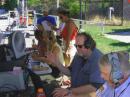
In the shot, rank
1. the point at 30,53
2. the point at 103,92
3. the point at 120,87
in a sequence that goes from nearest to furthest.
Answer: the point at 120,87, the point at 103,92, the point at 30,53

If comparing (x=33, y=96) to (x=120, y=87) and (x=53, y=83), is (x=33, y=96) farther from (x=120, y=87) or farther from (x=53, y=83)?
(x=120, y=87)

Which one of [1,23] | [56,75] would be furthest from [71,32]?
[1,23]

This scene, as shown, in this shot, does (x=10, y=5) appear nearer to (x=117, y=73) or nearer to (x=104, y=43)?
(x=104, y=43)

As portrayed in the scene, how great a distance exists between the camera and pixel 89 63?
4242 mm

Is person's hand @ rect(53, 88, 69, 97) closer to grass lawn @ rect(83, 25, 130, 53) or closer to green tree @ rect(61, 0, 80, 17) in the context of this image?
grass lawn @ rect(83, 25, 130, 53)

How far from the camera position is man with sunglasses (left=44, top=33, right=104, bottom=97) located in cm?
413

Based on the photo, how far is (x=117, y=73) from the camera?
9.82 ft

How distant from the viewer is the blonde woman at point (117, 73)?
299cm

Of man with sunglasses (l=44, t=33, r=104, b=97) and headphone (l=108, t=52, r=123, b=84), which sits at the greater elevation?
headphone (l=108, t=52, r=123, b=84)

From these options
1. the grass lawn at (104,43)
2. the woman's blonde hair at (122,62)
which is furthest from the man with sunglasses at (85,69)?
the grass lawn at (104,43)

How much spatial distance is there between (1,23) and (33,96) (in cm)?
1377

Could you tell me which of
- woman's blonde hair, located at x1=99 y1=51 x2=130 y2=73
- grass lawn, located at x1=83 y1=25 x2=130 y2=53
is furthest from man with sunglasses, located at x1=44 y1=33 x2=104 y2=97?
grass lawn, located at x1=83 y1=25 x2=130 y2=53

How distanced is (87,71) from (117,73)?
4.19 feet

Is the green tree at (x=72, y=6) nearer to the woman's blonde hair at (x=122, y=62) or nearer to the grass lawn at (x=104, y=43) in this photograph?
the grass lawn at (x=104, y=43)
